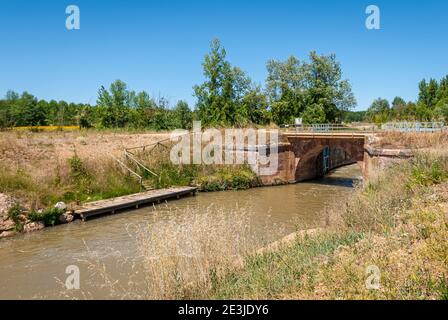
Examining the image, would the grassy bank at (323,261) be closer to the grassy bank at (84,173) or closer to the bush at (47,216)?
the bush at (47,216)

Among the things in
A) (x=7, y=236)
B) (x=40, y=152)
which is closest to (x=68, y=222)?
(x=7, y=236)

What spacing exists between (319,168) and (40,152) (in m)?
21.0

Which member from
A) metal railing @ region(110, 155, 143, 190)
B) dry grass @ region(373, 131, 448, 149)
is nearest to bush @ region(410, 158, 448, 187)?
dry grass @ region(373, 131, 448, 149)

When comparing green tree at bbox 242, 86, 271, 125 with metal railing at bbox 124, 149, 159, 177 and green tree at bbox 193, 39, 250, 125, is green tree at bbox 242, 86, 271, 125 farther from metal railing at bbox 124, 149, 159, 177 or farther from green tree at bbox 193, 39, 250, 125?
metal railing at bbox 124, 149, 159, 177

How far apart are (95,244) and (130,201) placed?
5.05m

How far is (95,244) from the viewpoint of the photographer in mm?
11680

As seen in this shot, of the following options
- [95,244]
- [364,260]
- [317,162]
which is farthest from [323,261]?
[317,162]

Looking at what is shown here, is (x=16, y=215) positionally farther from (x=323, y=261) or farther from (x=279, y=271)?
(x=323, y=261)

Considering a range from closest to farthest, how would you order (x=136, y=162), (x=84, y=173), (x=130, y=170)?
(x=84, y=173) → (x=130, y=170) → (x=136, y=162)

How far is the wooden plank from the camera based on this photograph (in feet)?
48.7

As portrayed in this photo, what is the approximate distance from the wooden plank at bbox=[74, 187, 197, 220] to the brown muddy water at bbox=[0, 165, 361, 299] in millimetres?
430
